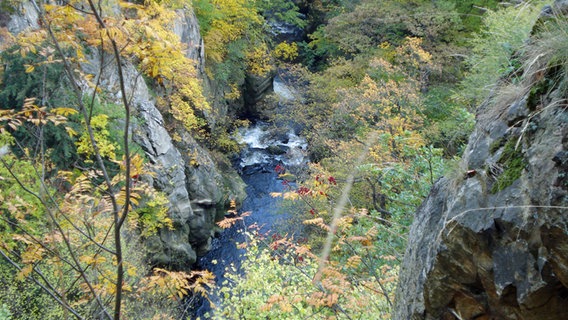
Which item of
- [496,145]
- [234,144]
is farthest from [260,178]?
[496,145]

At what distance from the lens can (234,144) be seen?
773 inches

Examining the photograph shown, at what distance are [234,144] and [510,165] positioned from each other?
17.7 m

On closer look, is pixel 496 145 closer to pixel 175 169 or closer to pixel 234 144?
pixel 175 169

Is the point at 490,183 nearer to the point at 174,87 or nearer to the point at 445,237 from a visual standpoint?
the point at 445,237

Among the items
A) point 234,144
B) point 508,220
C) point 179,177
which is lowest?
point 234,144

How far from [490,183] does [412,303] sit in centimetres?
133

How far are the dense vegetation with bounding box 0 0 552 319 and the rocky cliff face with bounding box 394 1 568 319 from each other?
594mm

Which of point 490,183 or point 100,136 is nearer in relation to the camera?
point 490,183

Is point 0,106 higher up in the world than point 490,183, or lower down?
lower down

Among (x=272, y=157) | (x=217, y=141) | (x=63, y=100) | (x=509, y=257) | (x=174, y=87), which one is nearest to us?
(x=509, y=257)

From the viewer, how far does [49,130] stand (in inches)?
353

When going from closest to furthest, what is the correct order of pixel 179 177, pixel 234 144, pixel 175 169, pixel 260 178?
pixel 175 169 < pixel 179 177 < pixel 260 178 < pixel 234 144

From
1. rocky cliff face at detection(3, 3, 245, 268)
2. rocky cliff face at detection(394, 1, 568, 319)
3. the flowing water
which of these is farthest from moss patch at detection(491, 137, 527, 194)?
the flowing water

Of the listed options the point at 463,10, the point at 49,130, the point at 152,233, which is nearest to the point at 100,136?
the point at 49,130
